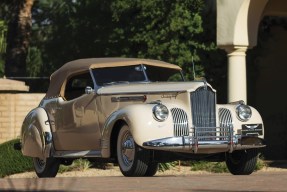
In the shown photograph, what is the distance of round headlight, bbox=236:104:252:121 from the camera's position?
1236cm

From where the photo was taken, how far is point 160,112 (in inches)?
461

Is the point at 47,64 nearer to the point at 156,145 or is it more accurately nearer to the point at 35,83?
the point at 35,83

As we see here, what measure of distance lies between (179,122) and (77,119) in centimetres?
218

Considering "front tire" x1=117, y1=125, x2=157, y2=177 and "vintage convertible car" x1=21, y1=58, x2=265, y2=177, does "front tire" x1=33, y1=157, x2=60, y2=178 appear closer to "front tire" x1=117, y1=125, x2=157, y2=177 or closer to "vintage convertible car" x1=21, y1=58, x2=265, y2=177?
"vintage convertible car" x1=21, y1=58, x2=265, y2=177

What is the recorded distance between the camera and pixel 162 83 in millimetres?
12461

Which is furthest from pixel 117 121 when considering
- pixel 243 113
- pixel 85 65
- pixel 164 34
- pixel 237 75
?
pixel 164 34

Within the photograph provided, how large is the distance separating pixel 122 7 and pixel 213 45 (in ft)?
9.74

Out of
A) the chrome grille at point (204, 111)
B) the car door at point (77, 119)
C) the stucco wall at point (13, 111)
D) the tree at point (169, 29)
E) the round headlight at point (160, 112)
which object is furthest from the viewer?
the tree at point (169, 29)

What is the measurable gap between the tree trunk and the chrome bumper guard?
607 inches

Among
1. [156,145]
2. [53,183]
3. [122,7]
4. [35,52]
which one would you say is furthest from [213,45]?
[35,52]

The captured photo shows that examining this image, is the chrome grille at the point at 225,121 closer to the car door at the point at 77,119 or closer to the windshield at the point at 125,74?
the windshield at the point at 125,74

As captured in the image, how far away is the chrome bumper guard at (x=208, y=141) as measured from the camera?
11.6m

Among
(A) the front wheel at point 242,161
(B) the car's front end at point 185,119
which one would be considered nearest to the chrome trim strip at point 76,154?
(B) the car's front end at point 185,119

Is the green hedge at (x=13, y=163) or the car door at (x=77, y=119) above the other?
the car door at (x=77, y=119)
